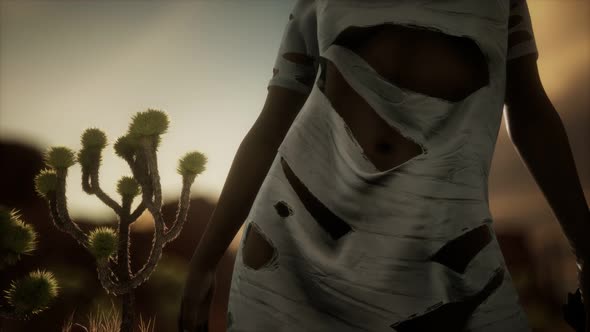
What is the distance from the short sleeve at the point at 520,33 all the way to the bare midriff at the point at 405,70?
0.66ft

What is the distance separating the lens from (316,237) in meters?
0.92

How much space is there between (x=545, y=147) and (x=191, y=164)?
20.8 ft

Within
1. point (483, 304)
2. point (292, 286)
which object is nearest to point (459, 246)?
point (483, 304)

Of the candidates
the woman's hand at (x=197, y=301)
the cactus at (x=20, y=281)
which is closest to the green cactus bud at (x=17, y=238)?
the cactus at (x=20, y=281)

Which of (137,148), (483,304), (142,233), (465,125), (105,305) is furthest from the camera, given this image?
(142,233)

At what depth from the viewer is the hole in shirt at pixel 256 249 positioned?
0.95 m

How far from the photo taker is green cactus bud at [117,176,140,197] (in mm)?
7410

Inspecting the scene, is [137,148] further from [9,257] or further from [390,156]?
[390,156]

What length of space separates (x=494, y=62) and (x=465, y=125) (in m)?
0.19

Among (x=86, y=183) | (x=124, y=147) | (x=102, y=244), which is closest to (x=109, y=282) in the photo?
(x=102, y=244)

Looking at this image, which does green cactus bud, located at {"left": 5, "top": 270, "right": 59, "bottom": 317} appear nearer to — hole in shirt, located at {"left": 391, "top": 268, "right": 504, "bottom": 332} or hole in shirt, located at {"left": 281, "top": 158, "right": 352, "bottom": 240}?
hole in shirt, located at {"left": 281, "top": 158, "right": 352, "bottom": 240}

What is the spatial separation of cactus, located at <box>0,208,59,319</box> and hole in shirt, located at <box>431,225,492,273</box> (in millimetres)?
6440

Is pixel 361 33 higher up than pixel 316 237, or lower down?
higher up

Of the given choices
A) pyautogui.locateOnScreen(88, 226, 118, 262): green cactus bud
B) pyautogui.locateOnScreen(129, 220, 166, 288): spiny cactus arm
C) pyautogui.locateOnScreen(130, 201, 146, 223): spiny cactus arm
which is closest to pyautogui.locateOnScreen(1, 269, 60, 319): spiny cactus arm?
pyautogui.locateOnScreen(88, 226, 118, 262): green cactus bud
